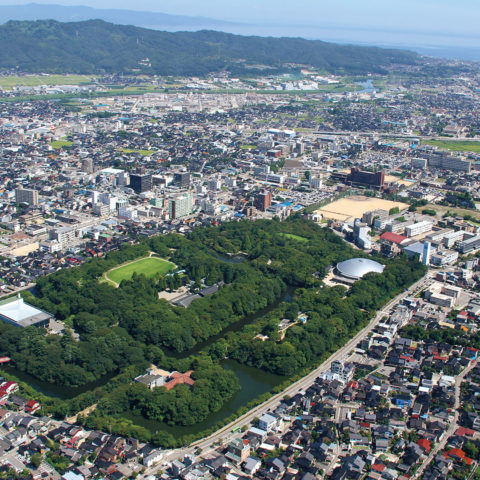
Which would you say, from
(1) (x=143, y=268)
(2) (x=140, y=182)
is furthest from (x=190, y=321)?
Answer: (2) (x=140, y=182)

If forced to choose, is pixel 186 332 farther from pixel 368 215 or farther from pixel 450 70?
pixel 450 70

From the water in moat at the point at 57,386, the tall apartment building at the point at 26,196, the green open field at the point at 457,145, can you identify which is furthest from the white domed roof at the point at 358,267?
the green open field at the point at 457,145

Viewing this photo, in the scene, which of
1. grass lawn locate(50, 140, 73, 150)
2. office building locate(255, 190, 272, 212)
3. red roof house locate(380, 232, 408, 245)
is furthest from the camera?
grass lawn locate(50, 140, 73, 150)

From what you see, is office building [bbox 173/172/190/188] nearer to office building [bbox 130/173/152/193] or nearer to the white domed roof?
office building [bbox 130/173/152/193]

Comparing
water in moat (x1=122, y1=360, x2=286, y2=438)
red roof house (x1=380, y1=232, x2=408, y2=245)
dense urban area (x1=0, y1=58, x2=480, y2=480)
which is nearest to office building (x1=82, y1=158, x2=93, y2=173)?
dense urban area (x1=0, y1=58, x2=480, y2=480)

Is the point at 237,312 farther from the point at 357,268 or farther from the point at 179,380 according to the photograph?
the point at 357,268

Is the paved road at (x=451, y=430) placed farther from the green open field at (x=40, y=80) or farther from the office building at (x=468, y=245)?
the green open field at (x=40, y=80)
